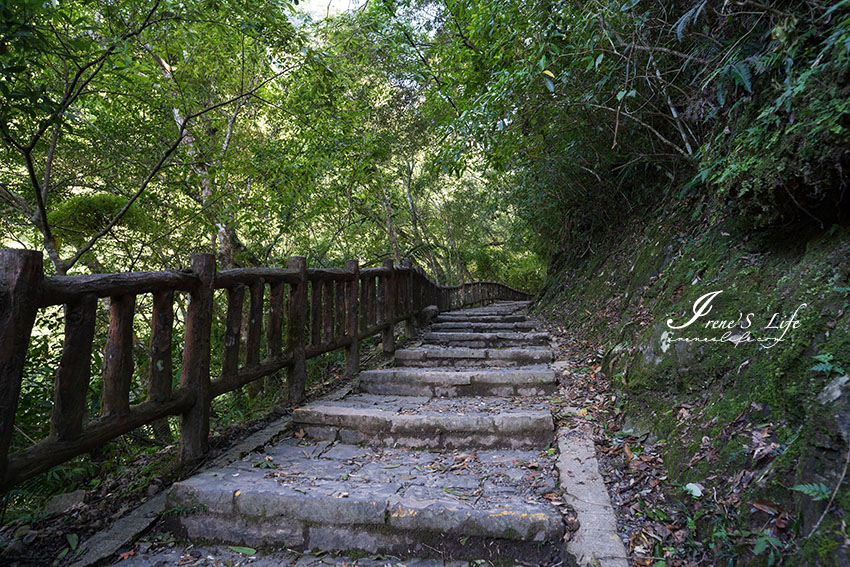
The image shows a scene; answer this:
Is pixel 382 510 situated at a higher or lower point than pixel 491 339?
lower

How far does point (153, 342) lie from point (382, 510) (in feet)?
5.35

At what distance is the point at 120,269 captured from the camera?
679 cm

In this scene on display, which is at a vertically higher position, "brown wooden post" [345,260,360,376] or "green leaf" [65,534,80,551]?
"brown wooden post" [345,260,360,376]

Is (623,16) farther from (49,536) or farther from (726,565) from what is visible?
(49,536)

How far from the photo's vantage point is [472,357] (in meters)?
5.10

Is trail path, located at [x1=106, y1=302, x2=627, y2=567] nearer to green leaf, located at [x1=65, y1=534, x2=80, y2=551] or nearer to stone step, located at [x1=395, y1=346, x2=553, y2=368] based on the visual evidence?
green leaf, located at [x1=65, y1=534, x2=80, y2=551]

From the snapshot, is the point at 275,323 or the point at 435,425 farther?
the point at 275,323

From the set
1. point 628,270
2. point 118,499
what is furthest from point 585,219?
point 118,499

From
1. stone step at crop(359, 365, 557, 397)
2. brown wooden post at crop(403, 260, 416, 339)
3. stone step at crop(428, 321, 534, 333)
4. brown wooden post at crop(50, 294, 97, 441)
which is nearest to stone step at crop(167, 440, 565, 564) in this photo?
brown wooden post at crop(50, 294, 97, 441)

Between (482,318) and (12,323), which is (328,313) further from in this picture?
(482,318)

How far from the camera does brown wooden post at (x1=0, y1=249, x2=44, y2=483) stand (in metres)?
1.67

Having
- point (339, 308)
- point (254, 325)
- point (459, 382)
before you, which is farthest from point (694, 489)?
point (339, 308)

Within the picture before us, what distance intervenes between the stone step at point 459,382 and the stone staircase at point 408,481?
0.01m

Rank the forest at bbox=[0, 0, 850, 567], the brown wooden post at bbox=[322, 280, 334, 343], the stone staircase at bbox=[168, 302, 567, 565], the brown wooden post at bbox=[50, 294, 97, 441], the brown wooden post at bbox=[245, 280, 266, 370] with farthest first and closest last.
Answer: the brown wooden post at bbox=[322, 280, 334, 343] < the brown wooden post at bbox=[245, 280, 266, 370] < the stone staircase at bbox=[168, 302, 567, 565] < the brown wooden post at bbox=[50, 294, 97, 441] < the forest at bbox=[0, 0, 850, 567]
